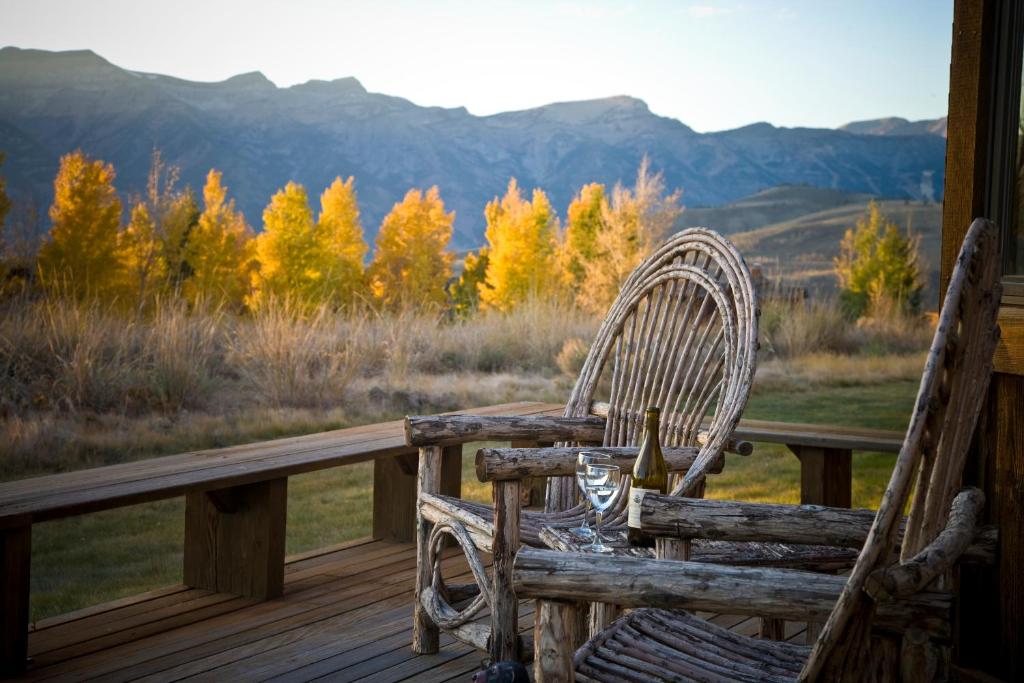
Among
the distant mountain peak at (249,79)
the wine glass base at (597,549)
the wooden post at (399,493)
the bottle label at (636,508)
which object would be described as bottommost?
the wooden post at (399,493)

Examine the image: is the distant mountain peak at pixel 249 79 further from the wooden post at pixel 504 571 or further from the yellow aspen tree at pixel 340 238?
the wooden post at pixel 504 571

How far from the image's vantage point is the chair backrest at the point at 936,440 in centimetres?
95

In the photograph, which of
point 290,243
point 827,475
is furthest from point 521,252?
point 827,475

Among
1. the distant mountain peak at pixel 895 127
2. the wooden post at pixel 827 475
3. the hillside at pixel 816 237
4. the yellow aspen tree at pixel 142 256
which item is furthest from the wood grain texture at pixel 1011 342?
the hillside at pixel 816 237

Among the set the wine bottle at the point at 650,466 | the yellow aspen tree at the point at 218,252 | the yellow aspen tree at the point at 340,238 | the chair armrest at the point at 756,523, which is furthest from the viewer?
the yellow aspen tree at the point at 340,238

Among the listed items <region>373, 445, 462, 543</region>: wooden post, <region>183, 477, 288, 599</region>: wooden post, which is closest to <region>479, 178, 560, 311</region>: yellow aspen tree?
<region>373, 445, 462, 543</region>: wooden post

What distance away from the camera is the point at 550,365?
7.74 meters

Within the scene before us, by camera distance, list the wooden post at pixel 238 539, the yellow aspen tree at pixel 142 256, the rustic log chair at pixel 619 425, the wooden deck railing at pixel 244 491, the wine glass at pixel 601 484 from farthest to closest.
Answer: the yellow aspen tree at pixel 142 256
the wooden post at pixel 238 539
the wooden deck railing at pixel 244 491
the rustic log chair at pixel 619 425
the wine glass at pixel 601 484

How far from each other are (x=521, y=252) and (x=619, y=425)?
29.9 feet

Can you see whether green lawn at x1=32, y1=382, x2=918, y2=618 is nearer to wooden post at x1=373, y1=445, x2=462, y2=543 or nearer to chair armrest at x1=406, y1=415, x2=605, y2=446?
wooden post at x1=373, y1=445, x2=462, y2=543

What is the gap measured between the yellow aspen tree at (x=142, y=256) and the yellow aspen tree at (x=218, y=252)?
0.82 ft

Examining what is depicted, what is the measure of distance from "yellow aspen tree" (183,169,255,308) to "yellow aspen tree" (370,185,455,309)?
192 centimetres

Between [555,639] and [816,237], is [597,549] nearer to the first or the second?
[555,639]

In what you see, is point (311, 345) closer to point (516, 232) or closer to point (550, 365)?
point (550, 365)
